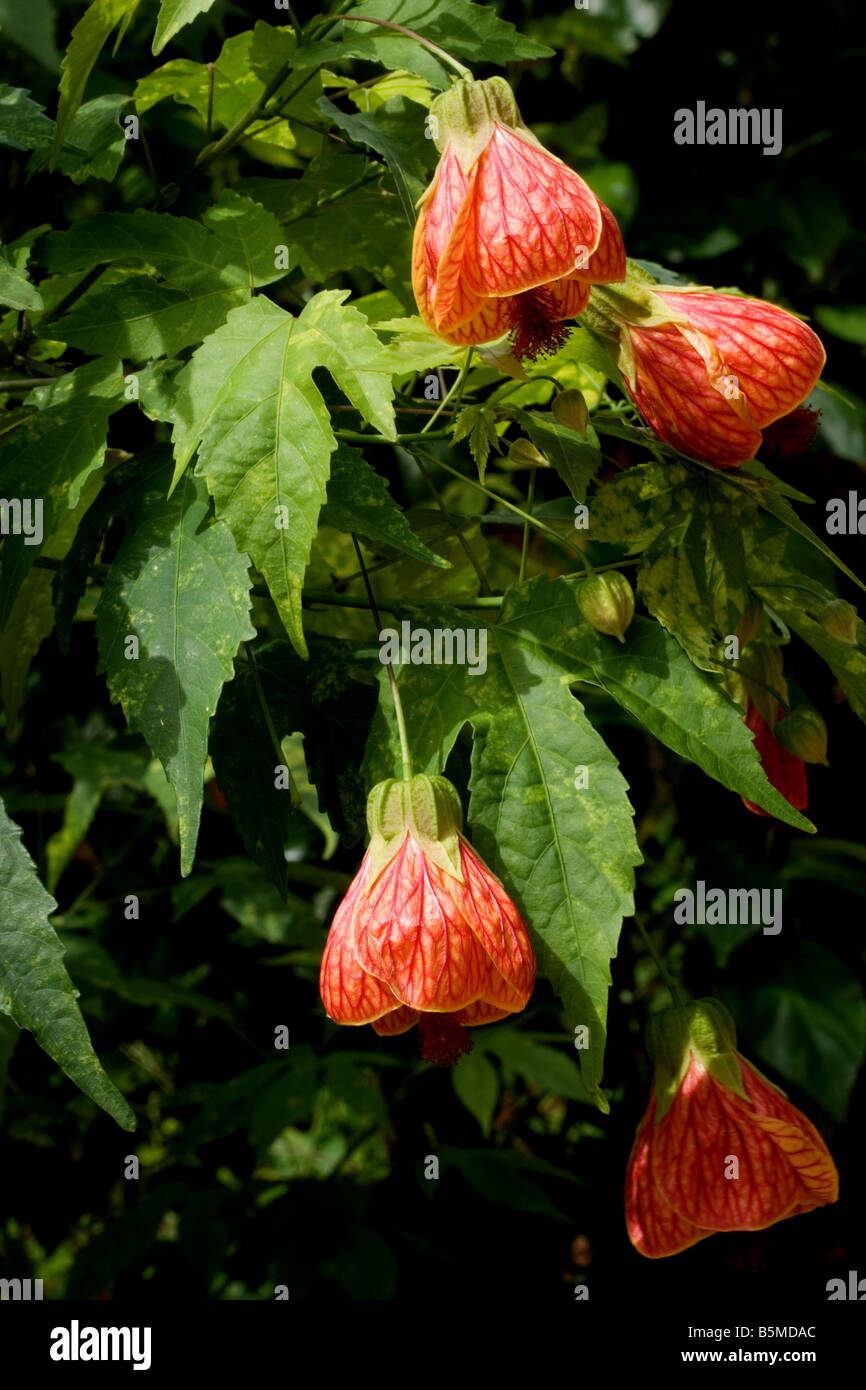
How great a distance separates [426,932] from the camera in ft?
1.83

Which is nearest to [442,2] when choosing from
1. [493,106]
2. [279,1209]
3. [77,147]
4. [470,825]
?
[493,106]

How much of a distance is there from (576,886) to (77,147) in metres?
0.46

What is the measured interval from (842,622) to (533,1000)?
76 centimetres

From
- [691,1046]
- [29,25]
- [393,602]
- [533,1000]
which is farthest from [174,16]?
[533,1000]

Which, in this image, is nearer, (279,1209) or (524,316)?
(524,316)

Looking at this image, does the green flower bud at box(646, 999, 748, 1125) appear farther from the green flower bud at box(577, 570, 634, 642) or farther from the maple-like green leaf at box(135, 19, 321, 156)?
the maple-like green leaf at box(135, 19, 321, 156)

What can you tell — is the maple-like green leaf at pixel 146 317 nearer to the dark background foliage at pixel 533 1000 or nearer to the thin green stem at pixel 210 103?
the thin green stem at pixel 210 103

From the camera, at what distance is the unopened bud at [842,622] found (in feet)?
2.03

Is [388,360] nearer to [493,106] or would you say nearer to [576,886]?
[493,106]

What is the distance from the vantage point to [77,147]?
2.26ft

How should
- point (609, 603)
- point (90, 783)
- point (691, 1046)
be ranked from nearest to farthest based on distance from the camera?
point (609, 603)
point (691, 1046)
point (90, 783)

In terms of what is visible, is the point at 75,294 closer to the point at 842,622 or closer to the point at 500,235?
the point at 500,235

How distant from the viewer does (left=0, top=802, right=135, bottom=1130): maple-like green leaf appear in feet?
1.61

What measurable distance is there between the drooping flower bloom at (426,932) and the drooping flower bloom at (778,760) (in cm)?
19
